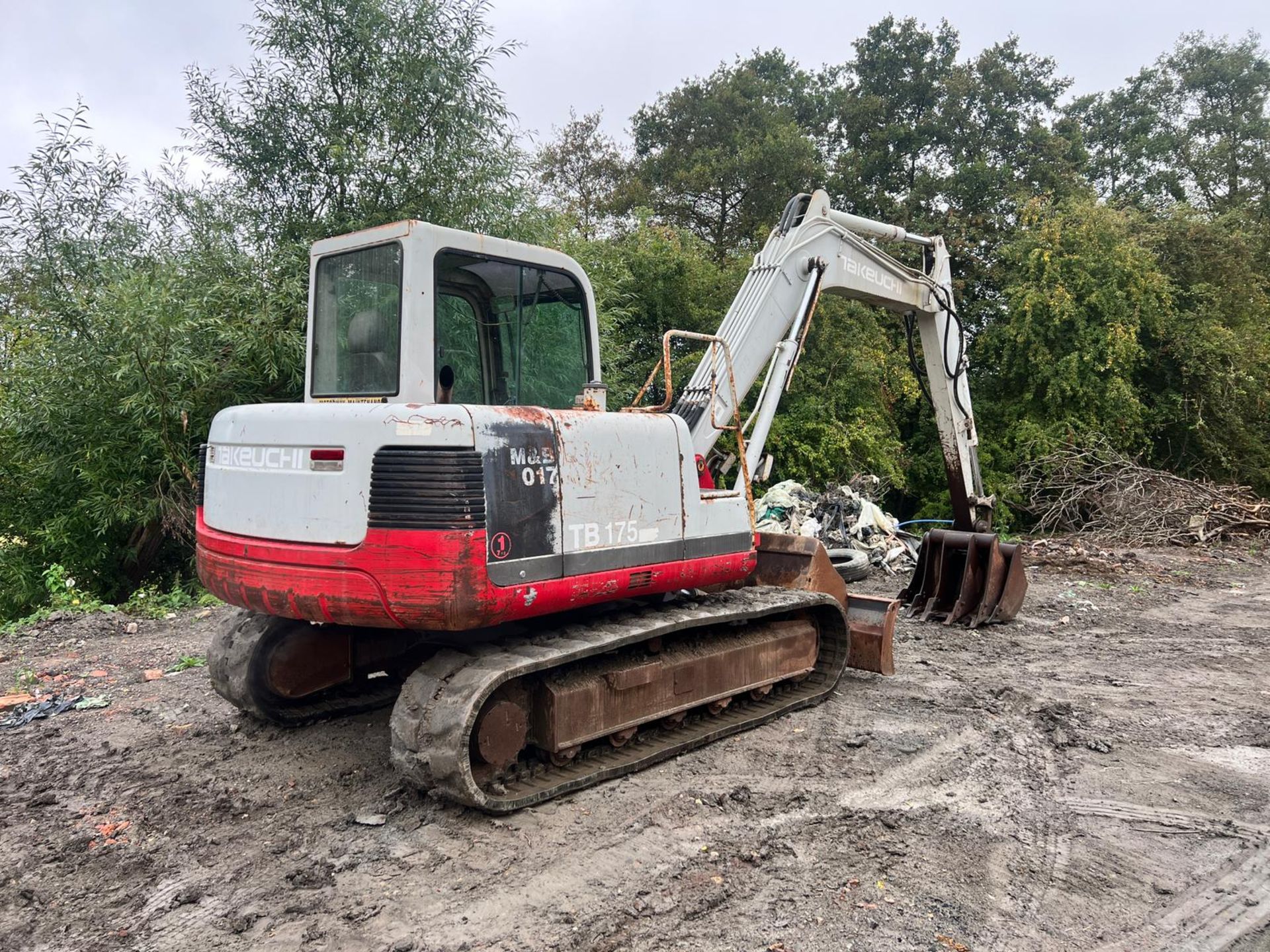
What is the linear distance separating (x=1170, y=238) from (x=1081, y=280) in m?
3.08

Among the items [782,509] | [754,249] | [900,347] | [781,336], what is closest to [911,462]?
[900,347]

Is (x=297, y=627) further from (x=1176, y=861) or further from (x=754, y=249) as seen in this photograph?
(x=754, y=249)

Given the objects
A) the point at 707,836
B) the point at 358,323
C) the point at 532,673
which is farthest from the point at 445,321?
the point at 707,836

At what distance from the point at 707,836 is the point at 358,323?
2.71 metres

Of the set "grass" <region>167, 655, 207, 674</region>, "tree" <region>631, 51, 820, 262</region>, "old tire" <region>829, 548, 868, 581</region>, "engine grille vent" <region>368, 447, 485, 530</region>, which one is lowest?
"grass" <region>167, 655, 207, 674</region>

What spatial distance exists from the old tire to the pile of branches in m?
4.66

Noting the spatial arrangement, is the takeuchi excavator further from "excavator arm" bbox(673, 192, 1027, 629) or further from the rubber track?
"excavator arm" bbox(673, 192, 1027, 629)

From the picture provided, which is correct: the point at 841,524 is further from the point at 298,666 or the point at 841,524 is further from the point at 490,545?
the point at 490,545

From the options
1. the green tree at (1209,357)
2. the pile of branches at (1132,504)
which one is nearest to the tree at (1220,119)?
the green tree at (1209,357)

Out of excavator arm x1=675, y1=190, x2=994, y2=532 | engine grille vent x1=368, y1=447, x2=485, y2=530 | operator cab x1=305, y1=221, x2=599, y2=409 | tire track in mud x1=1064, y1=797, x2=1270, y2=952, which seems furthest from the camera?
excavator arm x1=675, y1=190, x2=994, y2=532

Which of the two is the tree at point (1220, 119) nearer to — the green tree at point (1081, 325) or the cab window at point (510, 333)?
the green tree at point (1081, 325)

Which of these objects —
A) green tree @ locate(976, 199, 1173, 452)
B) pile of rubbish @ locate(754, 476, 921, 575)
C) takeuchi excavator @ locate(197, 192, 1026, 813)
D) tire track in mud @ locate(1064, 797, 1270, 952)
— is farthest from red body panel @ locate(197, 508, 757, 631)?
green tree @ locate(976, 199, 1173, 452)

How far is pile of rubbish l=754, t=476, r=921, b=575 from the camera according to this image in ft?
34.0

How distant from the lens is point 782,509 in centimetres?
1058
